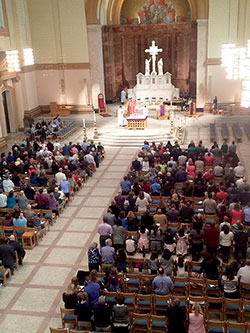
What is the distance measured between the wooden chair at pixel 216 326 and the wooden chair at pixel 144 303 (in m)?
1.29

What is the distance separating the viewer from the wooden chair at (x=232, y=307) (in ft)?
26.7

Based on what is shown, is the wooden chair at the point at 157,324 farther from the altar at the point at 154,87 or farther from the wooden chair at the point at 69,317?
the altar at the point at 154,87

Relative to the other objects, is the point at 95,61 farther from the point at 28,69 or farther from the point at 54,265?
the point at 54,265

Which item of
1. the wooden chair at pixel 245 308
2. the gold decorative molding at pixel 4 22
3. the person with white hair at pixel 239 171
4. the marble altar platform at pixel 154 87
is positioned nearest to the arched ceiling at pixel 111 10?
the marble altar platform at pixel 154 87

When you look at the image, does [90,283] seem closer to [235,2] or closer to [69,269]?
[69,269]

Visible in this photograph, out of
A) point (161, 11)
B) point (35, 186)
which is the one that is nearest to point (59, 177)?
point (35, 186)

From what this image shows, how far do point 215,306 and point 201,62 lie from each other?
22750 mm

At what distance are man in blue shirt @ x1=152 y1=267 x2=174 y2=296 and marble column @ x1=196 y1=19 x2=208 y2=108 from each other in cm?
2245

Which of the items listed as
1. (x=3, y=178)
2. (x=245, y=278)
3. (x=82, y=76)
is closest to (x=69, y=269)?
(x=245, y=278)

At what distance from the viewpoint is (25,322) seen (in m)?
8.91

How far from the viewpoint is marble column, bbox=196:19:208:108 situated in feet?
91.1

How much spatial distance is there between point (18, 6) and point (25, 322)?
933 inches

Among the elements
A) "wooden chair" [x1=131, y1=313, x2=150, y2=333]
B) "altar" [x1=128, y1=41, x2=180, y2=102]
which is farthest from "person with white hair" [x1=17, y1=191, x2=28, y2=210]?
"altar" [x1=128, y1=41, x2=180, y2=102]

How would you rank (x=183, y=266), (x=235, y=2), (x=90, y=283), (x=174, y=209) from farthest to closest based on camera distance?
(x=235, y=2) < (x=174, y=209) < (x=183, y=266) < (x=90, y=283)
